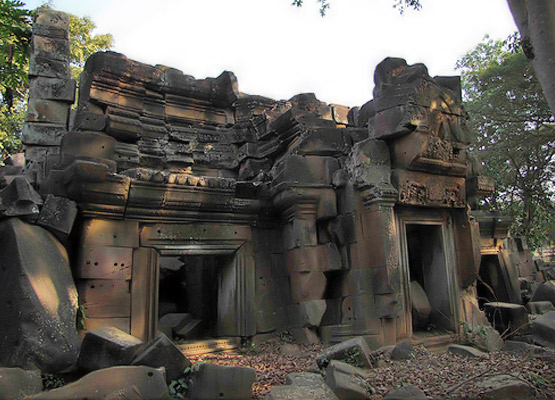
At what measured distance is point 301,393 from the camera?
10.4 ft

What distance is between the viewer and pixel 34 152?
6.52 meters

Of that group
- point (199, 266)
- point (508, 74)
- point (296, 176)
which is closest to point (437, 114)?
point (296, 176)

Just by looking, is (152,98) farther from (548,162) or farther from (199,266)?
(548,162)

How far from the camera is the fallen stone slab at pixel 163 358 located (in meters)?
3.08

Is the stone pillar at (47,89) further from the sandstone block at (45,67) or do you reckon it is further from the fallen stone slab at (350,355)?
the fallen stone slab at (350,355)

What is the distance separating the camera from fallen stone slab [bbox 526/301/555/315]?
816 centimetres

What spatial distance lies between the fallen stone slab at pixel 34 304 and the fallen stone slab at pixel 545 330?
17.6ft

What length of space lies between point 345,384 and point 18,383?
2371 mm

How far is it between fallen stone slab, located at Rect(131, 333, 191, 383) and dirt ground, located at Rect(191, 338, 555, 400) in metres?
0.69

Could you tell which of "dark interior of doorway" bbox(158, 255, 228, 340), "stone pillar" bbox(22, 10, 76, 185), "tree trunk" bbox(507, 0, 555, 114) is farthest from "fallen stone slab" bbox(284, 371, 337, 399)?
"stone pillar" bbox(22, 10, 76, 185)

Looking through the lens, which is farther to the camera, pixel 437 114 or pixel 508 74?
pixel 508 74

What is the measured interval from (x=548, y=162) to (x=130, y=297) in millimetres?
16605

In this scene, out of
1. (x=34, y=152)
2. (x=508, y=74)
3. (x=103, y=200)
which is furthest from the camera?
(x=508, y=74)

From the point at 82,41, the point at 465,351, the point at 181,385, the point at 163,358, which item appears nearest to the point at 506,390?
the point at 465,351
